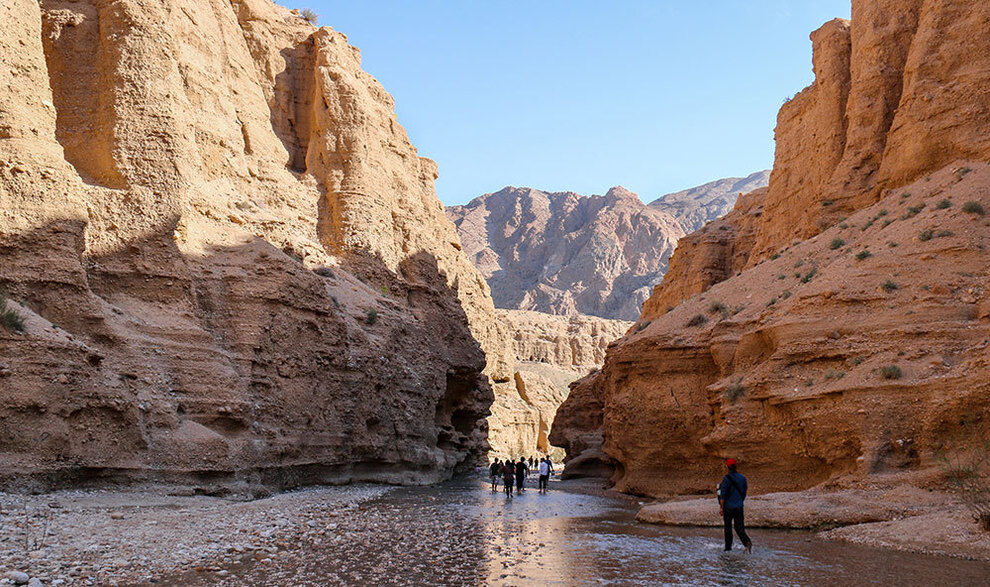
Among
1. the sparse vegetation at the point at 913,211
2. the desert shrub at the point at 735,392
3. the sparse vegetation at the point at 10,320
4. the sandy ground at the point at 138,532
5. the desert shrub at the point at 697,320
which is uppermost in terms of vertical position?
the sparse vegetation at the point at 913,211

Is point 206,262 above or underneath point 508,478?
above

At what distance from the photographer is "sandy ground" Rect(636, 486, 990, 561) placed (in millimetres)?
11453

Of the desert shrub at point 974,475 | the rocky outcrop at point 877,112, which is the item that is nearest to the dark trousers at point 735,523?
the desert shrub at point 974,475

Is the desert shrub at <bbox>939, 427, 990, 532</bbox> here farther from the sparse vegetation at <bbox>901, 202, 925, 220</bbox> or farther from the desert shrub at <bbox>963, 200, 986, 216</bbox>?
the sparse vegetation at <bbox>901, 202, 925, 220</bbox>

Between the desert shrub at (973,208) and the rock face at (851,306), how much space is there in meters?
0.05

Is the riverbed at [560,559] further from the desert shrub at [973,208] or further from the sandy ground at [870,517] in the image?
the desert shrub at [973,208]

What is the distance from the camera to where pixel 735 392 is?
822 inches

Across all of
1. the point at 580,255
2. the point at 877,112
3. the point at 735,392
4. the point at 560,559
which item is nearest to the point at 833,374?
the point at 735,392

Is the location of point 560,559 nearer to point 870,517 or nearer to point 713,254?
point 870,517

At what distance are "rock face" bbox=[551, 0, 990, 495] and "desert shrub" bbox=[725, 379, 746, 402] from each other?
0.03 m

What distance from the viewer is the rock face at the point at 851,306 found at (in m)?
17.0

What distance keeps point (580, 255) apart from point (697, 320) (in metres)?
146

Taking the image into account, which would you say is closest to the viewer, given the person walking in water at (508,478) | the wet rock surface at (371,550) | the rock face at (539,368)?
the wet rock surface at (371,550)

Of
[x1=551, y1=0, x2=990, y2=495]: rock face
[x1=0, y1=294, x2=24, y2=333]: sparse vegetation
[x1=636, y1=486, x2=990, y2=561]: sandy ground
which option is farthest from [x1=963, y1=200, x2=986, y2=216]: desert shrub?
[x1=0, y1=294, x2=24, y2=333]: sparse vegetation
